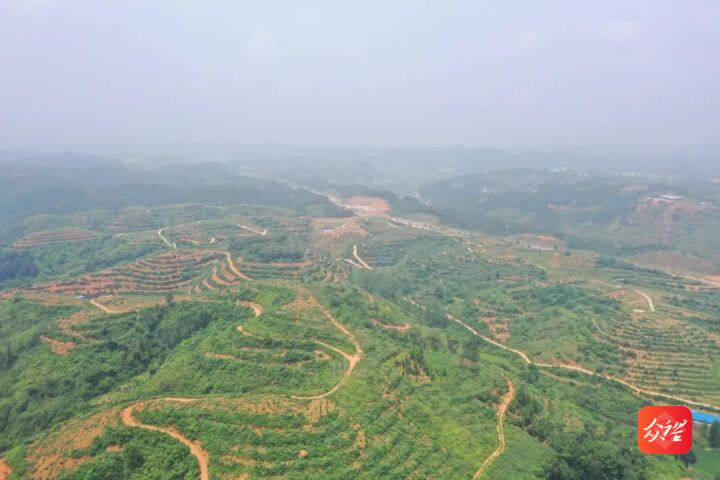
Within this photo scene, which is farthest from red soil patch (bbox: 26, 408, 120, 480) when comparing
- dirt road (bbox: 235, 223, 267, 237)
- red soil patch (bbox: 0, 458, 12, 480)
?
dirt road (bbox: 235, 223, 267, 237)

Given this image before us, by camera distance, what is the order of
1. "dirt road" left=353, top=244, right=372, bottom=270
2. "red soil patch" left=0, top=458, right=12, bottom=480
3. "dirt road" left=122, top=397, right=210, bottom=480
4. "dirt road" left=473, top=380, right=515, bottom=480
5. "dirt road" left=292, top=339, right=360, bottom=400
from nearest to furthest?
"dirt road" left=122, top=397, right=210, bottom=480, "red soil patch" left=0, top=458, right=12, bottom=480, "dirt road" left=473, top=380, right=515, bottom=480, "dirt road" left=292, top=339, right=360, bottom=400, "dirt road" left=353, top=244, right=372, bottom=270

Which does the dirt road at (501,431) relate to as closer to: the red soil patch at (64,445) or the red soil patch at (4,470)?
the red soil patch at (64,445)

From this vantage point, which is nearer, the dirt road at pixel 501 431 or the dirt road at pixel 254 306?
the dirt road at pixel 501 431

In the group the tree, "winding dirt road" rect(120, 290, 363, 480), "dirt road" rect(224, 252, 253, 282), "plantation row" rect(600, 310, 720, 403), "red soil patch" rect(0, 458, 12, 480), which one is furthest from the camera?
"dirt road" rect(224, 252, 253, 282)

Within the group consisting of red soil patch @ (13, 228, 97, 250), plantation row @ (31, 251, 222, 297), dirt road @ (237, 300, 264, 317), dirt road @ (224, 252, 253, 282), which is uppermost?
dirt road @ (237, 300, 264, 317)

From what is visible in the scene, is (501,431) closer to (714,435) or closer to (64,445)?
(714,435)

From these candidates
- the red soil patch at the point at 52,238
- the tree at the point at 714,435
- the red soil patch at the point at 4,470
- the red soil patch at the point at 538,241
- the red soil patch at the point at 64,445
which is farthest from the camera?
the red soil patch at the point at 538,241

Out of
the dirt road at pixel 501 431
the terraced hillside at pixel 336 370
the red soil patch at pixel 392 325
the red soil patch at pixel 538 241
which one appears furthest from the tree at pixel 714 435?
the red soil patch at pixel 538 241

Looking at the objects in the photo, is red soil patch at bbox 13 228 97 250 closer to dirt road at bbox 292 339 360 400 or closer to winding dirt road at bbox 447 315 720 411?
dirt road at bbox 292 339 360 400
